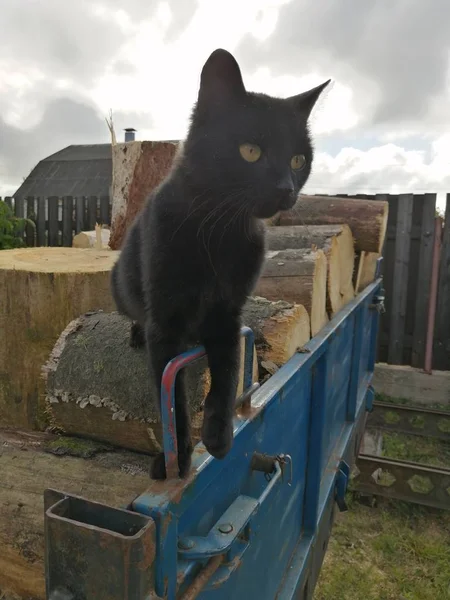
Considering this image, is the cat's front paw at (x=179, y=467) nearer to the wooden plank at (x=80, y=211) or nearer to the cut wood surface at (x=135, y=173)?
the cut wood surface at (x=135, y=173)

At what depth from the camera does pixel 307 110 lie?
1.36 metres

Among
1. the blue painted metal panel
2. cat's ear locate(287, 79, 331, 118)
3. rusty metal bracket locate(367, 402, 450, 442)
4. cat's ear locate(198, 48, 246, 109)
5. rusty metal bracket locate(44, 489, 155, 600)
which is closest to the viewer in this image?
rusty metal bracket locate(44, 489, 155, 600)

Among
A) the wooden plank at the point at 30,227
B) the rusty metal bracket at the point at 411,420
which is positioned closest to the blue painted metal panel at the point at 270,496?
the rusty metal bracket at the point at 411,420

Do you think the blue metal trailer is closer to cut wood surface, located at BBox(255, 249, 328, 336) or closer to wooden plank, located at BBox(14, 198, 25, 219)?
cut wood surface, located at BBox(255, 249, 328, 336)

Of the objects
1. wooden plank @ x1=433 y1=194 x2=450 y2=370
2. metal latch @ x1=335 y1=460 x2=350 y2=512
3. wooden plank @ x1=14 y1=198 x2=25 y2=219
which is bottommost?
metal latch @ x1=335 y1=460 x2=350 y2=512

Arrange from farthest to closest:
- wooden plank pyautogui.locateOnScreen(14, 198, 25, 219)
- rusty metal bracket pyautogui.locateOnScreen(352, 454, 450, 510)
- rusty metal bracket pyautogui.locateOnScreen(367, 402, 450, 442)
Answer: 1. wooden plank pyautogui.locateOnScreen(14, 198, 25, 219)
2. rusty metal bracket pyautogui.locateOnScreen(367, 402, 450, 442)
3. rusty metal bracket pyautogui.locateOnScreen(352, 454, 450, 510)

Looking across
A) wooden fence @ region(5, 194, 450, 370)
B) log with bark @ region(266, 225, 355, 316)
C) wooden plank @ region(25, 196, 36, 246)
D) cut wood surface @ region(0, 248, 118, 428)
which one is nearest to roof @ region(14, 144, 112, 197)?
wooden plank @ region(25, 196, 36, 246)

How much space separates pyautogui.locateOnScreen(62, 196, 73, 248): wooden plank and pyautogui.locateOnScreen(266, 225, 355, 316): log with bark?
473cm

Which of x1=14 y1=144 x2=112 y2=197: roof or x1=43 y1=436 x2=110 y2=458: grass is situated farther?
x1=14 y1=144 x2=112 y2=197: roof

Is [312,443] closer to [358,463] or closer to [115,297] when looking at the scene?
[115,297]

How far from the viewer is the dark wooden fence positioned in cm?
676

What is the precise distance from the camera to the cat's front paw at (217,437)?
94 cm

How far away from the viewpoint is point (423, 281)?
5.05 m

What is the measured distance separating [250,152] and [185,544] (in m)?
0.81
